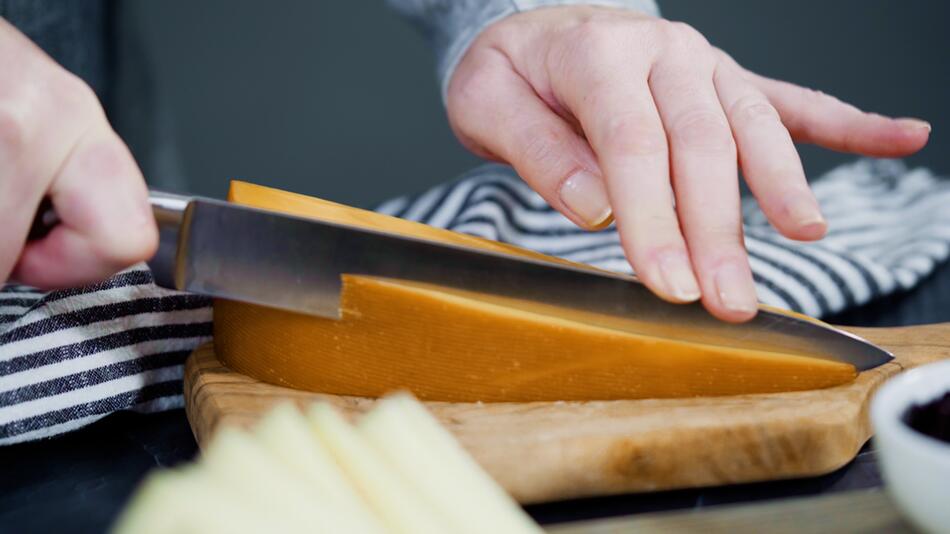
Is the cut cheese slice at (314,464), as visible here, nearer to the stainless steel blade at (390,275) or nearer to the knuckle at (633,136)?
the stainless steel blade at (390,275)

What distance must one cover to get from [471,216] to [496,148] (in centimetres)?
14

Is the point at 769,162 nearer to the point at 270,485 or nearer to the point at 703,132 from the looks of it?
the point at 703,132

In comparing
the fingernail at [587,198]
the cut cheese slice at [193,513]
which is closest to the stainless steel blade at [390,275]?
the fingernail at [587,198]

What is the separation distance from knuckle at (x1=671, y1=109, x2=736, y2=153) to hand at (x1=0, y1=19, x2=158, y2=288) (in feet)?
1.81

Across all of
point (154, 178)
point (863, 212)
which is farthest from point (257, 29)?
point (863, 212)

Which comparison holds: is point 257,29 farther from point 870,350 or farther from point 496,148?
point 870,350

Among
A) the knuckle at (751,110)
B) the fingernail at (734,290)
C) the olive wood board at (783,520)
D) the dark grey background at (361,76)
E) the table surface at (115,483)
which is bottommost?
the dark grey background at (361,76)

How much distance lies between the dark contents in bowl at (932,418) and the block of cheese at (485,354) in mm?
229

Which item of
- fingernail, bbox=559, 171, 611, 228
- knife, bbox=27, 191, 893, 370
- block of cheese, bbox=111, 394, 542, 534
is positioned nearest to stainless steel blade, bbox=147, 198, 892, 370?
knife, bbox=27, 191, 893, 370

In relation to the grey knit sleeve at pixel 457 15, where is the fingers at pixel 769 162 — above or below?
above

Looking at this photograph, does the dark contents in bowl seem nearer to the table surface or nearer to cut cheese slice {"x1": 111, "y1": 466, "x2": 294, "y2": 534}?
the table surface

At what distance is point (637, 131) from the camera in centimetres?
97

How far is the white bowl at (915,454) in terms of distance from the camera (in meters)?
0.58

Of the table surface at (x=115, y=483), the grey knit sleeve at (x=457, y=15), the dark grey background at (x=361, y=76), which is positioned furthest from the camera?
the dark grey background at (x=361, y=76)
